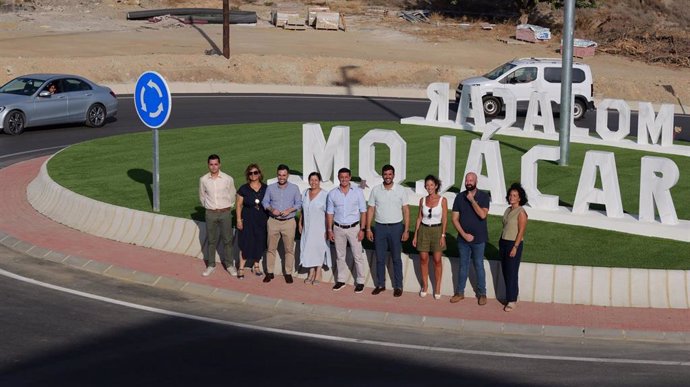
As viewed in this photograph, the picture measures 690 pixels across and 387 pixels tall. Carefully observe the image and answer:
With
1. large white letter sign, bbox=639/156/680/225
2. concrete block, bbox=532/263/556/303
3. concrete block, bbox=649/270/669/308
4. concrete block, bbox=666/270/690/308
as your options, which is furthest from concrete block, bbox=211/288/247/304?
large white letter sign, bbox=639/156/680/225

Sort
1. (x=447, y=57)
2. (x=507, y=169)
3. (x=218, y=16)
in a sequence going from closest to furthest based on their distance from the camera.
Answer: (x=507, y=169) < (x=447, y=57) < (x=218, y=16)

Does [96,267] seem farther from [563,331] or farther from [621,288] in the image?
[621,288]

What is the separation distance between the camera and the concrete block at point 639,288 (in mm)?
15648

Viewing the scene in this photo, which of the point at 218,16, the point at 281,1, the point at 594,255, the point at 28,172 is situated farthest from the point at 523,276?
the point at 281,1

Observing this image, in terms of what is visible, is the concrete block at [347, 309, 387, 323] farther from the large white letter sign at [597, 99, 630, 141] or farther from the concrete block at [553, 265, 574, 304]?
the large white letter sign at [597, 99, 630, 141]

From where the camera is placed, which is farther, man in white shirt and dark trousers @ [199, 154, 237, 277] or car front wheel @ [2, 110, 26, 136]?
car front wheel @ [2, 110, 26, 136]

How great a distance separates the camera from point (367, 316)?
15.4 metres

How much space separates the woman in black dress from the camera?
16.8 meters

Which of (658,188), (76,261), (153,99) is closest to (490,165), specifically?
(658,188)

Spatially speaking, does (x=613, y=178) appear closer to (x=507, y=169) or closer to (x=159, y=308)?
(x=507, y=169)

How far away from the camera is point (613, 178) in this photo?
18.4m

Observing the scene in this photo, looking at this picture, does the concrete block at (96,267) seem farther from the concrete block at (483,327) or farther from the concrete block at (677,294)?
the concrete block at (677,294)

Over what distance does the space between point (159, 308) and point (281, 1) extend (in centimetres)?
5892

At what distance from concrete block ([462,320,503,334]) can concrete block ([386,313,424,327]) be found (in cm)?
55
